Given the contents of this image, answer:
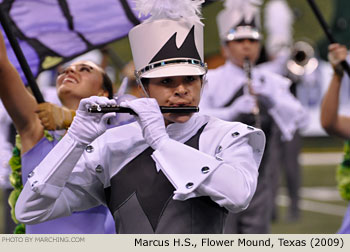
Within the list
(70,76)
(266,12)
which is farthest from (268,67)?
(70,76)

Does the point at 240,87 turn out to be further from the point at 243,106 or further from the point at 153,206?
the point at 153,206

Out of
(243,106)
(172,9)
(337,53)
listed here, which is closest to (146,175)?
(172,9)

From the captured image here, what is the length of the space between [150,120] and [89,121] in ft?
0.58

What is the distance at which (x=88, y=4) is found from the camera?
11.2ft

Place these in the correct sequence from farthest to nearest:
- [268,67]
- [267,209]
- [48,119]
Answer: [268,67] < [267,209] < [48,119]

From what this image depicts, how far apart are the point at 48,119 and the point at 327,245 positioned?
42.2 inches

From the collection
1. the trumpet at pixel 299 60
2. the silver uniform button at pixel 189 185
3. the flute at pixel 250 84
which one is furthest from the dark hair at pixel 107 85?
the trumpet at pixel 299 60

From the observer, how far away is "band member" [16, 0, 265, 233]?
2.17 m

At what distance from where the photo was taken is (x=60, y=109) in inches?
110

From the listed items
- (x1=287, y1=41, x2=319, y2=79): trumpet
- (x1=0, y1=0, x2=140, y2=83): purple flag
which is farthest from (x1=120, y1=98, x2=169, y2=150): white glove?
(x1=287, y1=41, x2=319, y2=79): trumpet

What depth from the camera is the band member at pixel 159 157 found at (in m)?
2.17

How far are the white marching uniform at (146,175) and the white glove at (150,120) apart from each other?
0.03 metres

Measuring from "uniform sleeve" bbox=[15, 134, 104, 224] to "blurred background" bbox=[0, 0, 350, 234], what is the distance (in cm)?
196

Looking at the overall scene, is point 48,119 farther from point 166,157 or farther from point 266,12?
point 266,12
